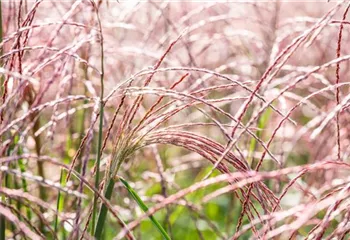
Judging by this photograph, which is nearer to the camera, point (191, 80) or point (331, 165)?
point (331, 165)

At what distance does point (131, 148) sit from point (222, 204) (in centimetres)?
229

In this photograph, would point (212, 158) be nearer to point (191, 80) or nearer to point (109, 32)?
point (191, 80)

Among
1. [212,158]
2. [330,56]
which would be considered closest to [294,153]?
[330,56]

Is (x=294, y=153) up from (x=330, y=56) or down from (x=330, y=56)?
down

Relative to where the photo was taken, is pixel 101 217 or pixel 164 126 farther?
pixel 164 126

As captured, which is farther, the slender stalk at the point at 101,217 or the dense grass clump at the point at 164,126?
the slender stalk at the point at 101,217

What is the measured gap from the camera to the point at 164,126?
2.94 meters

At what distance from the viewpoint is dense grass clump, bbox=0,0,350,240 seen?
119 centimetres

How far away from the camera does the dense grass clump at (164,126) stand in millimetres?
1190

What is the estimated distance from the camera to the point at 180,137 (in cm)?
131

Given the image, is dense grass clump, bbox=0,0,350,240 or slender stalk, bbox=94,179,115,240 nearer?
dense grass clump, bbox=0,0,350,240

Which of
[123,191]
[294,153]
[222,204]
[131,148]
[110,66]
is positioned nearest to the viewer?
[131,148]

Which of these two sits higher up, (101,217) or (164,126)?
(164,126)

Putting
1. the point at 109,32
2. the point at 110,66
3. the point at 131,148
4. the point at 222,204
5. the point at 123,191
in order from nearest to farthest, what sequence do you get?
1. the point at 131,148
2. the point at 123,191
3. the point at 110,66
4. the point at 109,32
5. the point at 222,204
